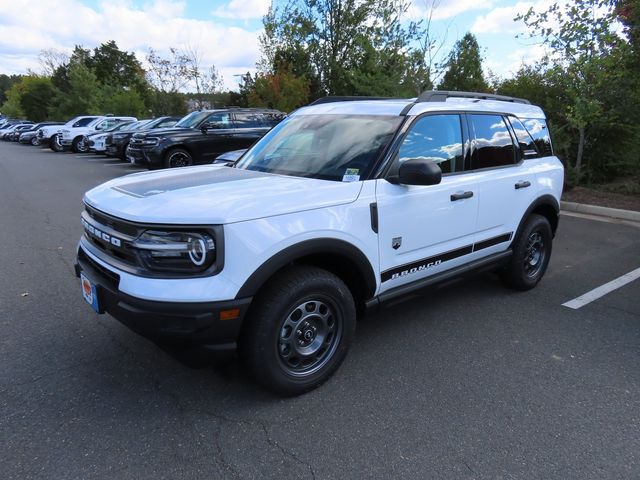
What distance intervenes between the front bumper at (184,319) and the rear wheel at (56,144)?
969 inches

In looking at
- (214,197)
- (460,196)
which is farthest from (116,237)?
(460,196)

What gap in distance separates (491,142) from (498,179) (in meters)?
0.33

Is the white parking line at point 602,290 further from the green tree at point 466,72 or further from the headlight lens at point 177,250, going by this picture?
the green tree at point 466,72

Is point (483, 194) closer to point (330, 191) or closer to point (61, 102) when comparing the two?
point (330, 191)

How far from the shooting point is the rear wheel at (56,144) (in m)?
23.5

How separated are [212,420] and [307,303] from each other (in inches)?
33.3

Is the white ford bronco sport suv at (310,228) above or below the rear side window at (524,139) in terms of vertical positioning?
below

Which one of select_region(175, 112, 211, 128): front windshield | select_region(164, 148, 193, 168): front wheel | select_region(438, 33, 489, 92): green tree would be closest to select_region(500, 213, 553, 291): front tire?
select_region(164, 148, 193, 168): front wheel

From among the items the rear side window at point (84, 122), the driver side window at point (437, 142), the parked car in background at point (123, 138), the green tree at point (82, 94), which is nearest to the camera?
the driver side window at point (437, 142)

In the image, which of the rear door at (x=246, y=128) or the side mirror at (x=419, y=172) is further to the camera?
the rear door at (x=246, y=128)

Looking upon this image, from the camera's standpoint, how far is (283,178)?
313 cm

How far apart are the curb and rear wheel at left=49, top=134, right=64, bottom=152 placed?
2330 centimetres

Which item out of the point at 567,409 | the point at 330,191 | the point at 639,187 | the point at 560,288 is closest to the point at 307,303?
the point at 330,191

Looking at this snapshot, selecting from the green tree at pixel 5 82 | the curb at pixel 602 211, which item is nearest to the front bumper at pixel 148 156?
the curb at pixel 602 211
